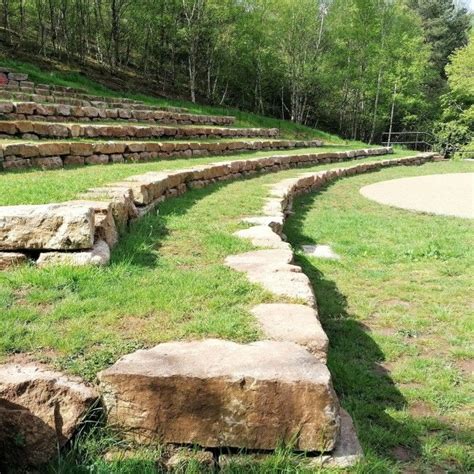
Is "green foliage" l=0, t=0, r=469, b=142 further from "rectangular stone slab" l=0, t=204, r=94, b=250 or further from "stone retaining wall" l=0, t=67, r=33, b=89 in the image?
"rectangular stone slab" l=0, t=204, r=94, b=250

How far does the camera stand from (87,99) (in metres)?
13.4

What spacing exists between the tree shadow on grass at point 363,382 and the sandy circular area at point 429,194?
15.7ft

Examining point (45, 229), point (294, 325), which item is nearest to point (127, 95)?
point (45, 229)

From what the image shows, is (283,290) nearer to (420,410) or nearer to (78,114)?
(420,410)

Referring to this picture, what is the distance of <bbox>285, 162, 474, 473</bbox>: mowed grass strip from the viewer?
7.91 feet

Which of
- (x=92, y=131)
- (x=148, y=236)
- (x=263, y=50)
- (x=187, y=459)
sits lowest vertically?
(x=187, y=459)

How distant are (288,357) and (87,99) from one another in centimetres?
1260

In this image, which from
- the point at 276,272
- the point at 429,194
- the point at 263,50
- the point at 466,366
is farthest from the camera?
the point at 263,50

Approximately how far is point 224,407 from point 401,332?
213 centimetres

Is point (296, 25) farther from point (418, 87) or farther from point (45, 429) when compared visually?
point (45, 429)

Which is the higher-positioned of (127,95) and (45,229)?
(127,95)

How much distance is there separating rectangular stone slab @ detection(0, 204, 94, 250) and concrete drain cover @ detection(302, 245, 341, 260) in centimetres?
290

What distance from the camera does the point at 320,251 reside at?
19.2 ft

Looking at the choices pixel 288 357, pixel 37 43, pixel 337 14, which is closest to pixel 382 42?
pixel 337 14
